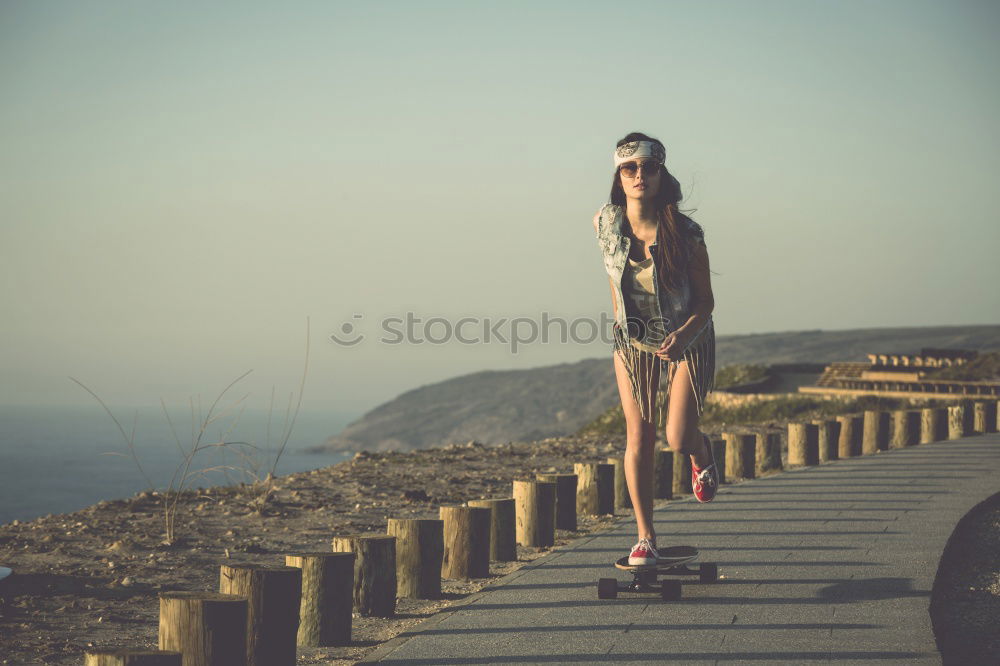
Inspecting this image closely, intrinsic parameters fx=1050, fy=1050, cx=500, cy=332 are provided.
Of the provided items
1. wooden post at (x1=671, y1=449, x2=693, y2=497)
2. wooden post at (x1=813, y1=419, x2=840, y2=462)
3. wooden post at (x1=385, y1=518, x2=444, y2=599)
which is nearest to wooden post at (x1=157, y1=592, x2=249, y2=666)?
wooden post at (x1=385, y1=518, x2=444, y2=599)

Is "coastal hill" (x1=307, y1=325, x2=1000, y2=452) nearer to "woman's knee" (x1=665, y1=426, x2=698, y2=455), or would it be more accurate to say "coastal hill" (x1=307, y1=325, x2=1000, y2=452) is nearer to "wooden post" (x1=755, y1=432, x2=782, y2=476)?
"wooden post" (x1=755, y1=432, x2=782, y2=476)

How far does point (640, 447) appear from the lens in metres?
5.33

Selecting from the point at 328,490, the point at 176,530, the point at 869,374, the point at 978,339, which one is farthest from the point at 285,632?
the point at 978,339

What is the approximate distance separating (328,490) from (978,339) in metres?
67.4

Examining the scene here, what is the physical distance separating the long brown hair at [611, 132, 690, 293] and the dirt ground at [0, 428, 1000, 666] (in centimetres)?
209

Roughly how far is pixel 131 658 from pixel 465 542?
297 centimetres

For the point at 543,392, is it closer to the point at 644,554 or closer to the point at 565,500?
the point at 565,500

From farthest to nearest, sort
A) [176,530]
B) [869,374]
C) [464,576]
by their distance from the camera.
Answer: [869,374], [176,530], [464,576]

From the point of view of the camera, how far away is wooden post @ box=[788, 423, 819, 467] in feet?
38.7

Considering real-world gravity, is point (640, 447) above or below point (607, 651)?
above

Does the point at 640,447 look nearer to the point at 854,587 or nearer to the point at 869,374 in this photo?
the point at 854,587

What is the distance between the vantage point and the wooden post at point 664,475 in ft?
29.5

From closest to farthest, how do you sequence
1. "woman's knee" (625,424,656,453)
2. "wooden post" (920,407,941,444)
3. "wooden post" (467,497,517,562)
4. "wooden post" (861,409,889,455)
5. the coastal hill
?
"woman's knee" (625,424,656,453)
"wooden post" (467,497,517,562)
"wooden post" (861,409,889,455)
"wooden post" (920,407,941,444)
the coastal hill

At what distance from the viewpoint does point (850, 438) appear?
12.7m
